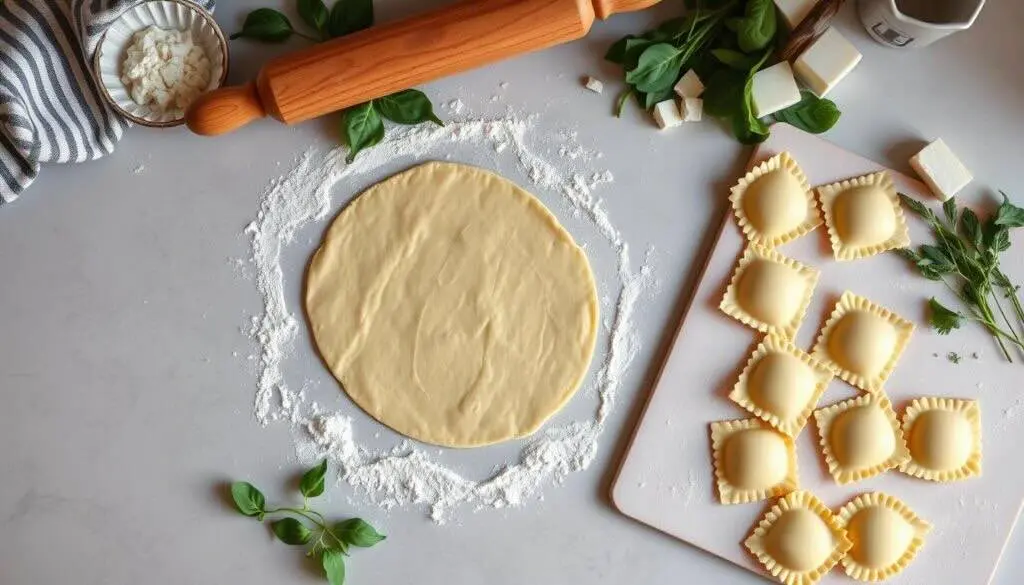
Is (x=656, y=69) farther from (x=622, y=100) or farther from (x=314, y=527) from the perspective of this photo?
(x=314, y=527)

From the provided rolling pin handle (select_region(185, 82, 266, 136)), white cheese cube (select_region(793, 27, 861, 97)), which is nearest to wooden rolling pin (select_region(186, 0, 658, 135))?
rolling pin handle (select_region(185, 82, 266, 136))

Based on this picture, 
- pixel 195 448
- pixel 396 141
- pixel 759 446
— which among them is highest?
pixel 396 141

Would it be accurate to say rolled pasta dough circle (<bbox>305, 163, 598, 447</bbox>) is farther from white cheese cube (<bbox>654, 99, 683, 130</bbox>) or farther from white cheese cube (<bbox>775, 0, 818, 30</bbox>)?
white cheese cube (<bbox>775, 0, 818, 30</bbox>)

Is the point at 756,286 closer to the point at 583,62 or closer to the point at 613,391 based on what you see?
the point at 613,391

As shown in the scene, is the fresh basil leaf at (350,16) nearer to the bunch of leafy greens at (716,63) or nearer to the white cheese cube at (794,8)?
the bunch of leafy greens at (716,63)

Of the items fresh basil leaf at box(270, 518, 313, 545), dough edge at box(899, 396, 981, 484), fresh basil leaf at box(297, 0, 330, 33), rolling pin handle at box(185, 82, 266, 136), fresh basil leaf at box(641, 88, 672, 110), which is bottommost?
dough edge at box(899, 396, 981, 484)

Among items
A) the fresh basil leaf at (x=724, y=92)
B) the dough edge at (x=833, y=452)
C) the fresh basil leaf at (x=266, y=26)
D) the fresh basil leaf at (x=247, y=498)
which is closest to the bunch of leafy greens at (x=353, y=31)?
the fresh basil leaf at (x=266, y=26)

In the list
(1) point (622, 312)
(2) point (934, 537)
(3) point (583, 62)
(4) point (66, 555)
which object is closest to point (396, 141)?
(3) point (583, 62)

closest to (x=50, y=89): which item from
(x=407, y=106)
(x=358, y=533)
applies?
(x=407, y=106)
